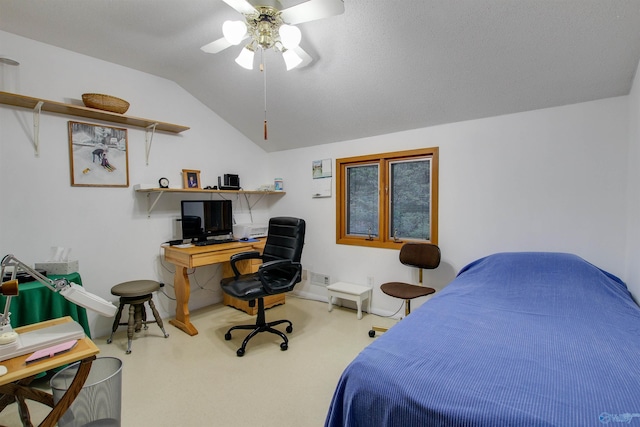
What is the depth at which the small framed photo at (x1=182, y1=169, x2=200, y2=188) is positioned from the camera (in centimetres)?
336

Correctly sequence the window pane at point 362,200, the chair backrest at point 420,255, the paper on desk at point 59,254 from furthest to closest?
the window pane at point 362,200
the chair backrest at point 420,255
the paper on desk at point 59,254

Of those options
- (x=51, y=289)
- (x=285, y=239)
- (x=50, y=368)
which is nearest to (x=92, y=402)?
(x=50, y=368)

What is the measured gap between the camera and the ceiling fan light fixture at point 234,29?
1706mm

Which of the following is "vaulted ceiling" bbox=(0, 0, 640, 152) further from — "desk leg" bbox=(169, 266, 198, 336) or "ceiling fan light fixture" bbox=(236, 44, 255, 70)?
"desk leg" bbox=(169, 266, 198, 336)

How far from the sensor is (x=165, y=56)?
2771 millimetres

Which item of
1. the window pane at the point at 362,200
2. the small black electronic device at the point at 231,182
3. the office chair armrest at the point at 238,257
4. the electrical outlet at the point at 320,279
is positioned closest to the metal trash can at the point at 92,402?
the office chair armrest at the point at 238,257

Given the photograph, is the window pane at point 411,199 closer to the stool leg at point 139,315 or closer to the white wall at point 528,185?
the white wall at point 528,185

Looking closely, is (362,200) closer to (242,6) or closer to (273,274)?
(273,274)

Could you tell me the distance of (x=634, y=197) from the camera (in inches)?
75.8

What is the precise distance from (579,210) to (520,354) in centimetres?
168

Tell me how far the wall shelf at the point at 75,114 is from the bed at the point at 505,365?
2.91 m

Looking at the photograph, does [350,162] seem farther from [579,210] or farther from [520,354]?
[520,354]

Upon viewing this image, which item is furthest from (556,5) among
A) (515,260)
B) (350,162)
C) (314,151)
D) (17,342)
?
(17,342)

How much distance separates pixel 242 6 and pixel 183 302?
260 cm
